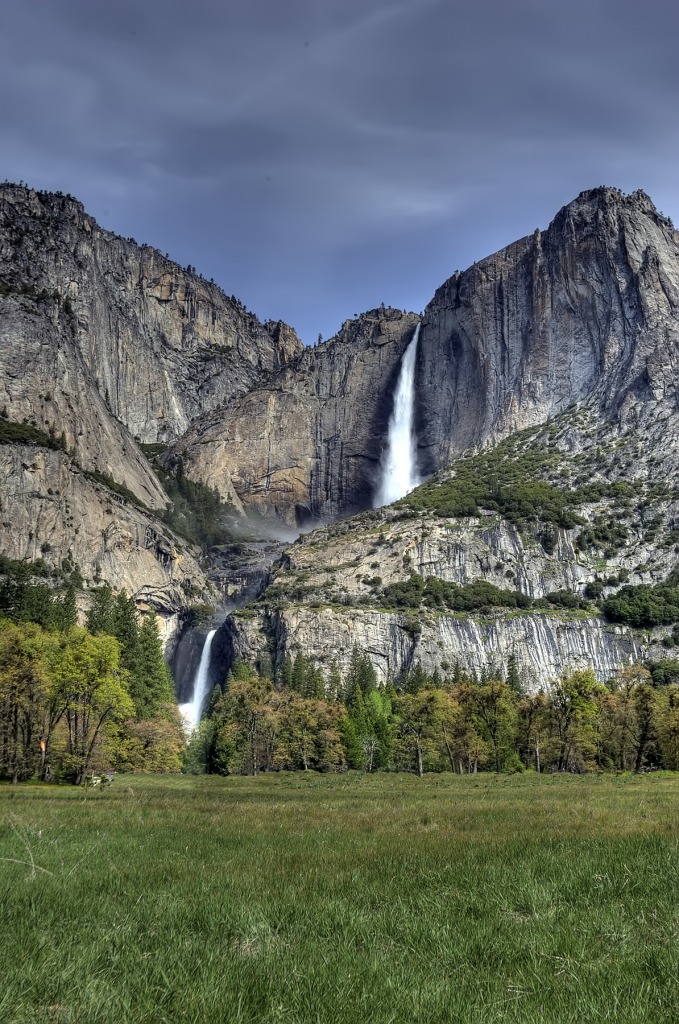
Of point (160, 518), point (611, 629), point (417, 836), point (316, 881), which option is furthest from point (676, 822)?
point (160, 518)

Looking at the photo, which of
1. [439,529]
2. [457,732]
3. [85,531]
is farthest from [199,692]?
[457,732]

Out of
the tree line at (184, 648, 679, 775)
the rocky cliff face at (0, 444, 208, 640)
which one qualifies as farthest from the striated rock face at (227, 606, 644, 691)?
the tree line at (184, 648, 679, 775)

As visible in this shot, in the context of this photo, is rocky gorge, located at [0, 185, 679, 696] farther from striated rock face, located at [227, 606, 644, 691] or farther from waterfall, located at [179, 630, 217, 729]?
waterfall, located at [179, 630, 217, 729]

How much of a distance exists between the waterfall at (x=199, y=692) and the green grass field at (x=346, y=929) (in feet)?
421

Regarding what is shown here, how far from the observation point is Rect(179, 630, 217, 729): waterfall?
140m

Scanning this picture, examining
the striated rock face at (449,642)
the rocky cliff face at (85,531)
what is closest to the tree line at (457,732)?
the striated rock face at (449,642)

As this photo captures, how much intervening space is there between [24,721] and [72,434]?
116 meters

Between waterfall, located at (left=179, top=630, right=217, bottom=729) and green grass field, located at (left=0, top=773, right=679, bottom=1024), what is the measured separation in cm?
12818

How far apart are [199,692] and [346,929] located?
14491 centimetres

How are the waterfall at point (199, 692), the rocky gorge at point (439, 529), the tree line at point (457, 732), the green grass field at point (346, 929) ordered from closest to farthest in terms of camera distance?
the green grass field at point (346, 929)
the tree line at point (457, 732)
the rocky gorge at point (439, 529)
the waterfall at point (199, 692)

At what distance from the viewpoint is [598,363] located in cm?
19638

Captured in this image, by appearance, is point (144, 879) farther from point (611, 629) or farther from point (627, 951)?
point (611, 629)

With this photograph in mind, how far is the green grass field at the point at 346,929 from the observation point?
6.12 metres

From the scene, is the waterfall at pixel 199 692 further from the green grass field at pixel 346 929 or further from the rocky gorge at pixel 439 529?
the green grass field at pixel 346 929
